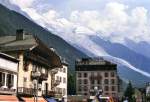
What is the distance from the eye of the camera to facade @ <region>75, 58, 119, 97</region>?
160625mm

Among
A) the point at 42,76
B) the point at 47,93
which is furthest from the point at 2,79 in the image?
the point at 47,93

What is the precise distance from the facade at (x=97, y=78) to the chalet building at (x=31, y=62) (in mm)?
81089

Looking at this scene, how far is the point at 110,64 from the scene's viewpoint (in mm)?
163375

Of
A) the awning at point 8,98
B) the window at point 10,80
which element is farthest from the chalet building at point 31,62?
the awning at point 8,98

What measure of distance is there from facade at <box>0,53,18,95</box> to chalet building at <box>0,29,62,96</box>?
2838 millimetres

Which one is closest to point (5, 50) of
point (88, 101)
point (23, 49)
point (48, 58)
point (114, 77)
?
point (23, 49)

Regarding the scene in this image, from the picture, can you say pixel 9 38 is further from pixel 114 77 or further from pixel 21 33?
pixel 114 77

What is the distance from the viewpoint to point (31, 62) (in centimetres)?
6725

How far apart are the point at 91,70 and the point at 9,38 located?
3504 inches

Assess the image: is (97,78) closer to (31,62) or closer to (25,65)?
(31,62)

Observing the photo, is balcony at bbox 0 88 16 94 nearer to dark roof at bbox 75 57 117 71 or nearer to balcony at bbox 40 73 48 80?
balcony at bbox 40 73 48 80

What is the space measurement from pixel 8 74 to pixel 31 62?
40.5ft

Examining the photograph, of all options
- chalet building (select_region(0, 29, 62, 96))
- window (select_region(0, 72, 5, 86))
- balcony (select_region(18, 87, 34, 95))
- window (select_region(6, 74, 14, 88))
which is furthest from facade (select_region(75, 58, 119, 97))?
window (select_region(0, 72, 5, 86))

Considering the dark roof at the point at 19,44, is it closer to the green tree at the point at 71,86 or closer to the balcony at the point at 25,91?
the balcony at the point at 25,91
